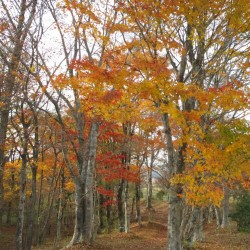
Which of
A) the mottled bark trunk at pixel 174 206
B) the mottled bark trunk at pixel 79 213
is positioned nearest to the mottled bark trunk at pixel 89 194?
the mottled bark trunk at pixel 79 213

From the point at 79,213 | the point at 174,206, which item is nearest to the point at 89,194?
the point at 79,213

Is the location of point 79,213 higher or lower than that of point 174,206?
lower

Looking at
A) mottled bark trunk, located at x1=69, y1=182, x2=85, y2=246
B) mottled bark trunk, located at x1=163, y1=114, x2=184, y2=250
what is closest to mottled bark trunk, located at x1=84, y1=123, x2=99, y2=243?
mottled bark trunk, located at x1=69, y1=182, x2=85, y2=246

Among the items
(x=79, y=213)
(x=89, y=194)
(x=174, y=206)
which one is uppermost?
(x=89, y=194)

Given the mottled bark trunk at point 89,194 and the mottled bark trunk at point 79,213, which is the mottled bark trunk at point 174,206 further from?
the mottled bark trunk at point 79,213

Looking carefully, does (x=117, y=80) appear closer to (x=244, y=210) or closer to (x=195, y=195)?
(x=195, y=195)

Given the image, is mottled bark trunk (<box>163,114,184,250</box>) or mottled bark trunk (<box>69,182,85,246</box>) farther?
mottled bark trunk (<box>69,182,85,246</box>)

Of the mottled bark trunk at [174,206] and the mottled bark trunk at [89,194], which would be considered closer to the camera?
the mottled bark trunk at [174,206]

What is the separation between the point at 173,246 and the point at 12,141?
9.44 m

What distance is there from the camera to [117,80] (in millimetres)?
6789

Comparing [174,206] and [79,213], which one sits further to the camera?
[79,213]

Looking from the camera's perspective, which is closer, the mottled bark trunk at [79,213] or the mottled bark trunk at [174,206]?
the mottled bark trunk at [174,206]

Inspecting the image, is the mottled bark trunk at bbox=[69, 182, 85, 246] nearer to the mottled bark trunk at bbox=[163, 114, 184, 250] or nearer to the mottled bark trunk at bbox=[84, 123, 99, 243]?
the mottled bark trunk at bbox=[84, 123, 99, 243]

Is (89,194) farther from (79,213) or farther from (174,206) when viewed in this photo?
(174,206)
